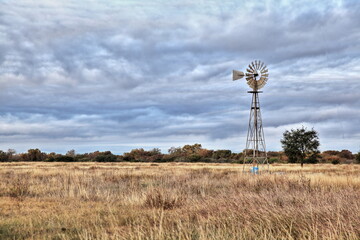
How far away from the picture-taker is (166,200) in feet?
33.5

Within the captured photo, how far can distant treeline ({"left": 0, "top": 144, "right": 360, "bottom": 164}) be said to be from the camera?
226 ft

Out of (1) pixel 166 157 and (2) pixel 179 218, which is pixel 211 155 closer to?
(1) pixel 166 157

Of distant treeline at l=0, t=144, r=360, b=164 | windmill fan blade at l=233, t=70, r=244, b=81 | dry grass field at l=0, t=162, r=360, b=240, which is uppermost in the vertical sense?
windmill fan blade at l=233, t=70, r=244, b=81

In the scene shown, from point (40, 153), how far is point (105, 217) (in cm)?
7728

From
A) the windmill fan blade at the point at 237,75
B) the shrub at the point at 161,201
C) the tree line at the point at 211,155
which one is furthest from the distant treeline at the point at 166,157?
the shrub at the point at 161,201

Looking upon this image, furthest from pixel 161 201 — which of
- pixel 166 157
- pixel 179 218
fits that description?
pixel 166 157

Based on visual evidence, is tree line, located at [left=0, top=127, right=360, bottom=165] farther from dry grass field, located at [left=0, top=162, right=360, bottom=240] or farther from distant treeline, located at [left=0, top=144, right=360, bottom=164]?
dry grass field, located at [left=0, top=162, right=360, bottom=240]

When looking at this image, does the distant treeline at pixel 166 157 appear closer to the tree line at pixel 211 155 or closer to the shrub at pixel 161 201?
the tree line at pixel 211 155

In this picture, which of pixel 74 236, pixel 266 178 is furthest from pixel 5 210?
pixel 266 178

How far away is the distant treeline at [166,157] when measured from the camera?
6888 centimetres

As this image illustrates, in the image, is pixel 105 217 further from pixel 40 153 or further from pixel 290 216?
pixel 40 153

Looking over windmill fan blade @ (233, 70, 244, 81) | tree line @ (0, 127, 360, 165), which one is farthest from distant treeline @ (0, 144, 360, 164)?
windmill fan blade @ (233, 70, 244, 81)

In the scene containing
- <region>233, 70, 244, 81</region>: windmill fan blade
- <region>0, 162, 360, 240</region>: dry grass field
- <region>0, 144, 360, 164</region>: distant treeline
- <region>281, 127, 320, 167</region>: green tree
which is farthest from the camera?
<region>0, 144, 360, 164</region>: distant treeline

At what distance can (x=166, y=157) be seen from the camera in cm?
7794
